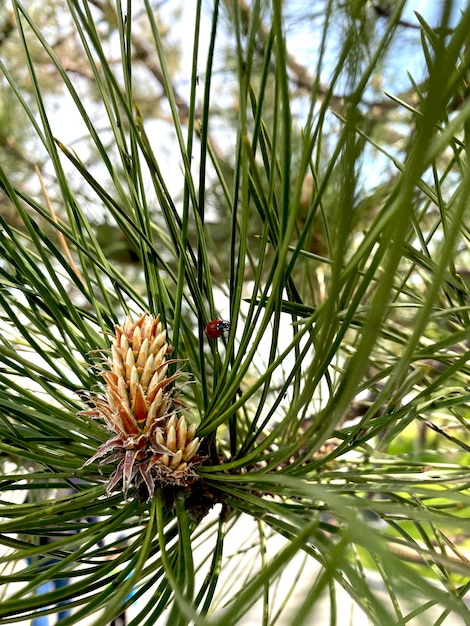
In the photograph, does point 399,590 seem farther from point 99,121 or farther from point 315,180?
point 99,121

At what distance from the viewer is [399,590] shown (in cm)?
8

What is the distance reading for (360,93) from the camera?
0.08m

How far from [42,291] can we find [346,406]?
4.3 inches

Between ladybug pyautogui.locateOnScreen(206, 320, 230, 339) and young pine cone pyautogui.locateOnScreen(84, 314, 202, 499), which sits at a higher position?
ladybug pyautogui.locateOnScreen(206, 320, 230, 339)

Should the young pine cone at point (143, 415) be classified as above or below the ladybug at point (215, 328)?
below

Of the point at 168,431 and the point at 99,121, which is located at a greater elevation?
the point at 99,121

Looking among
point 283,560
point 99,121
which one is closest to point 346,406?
point 283,560

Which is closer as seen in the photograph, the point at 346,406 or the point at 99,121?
the point at 346,406

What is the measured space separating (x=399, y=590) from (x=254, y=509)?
0.09 meters

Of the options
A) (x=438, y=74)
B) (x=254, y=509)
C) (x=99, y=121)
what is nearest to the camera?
(x=438, y=74)

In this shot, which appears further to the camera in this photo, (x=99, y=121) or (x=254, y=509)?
(x=99, y=121)

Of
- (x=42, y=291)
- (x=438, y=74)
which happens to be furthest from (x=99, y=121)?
(x=438, y=74)

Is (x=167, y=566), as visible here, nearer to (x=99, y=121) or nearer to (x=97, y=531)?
(x=97, y=531)

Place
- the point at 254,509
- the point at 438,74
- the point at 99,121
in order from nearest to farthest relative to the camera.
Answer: the point at 438,74 < the point at 254,509 < the point at 99,121
